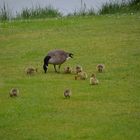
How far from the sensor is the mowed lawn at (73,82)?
30.7 ft

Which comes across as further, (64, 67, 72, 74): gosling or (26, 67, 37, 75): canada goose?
(64, 67, 72, 74): gosling

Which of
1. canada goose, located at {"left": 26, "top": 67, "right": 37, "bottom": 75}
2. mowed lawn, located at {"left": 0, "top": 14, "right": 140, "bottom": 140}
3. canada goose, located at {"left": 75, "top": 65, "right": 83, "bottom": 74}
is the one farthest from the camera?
canada goose, located at {"left": 26, "top": 67, "right": 37, "bottom": 75}

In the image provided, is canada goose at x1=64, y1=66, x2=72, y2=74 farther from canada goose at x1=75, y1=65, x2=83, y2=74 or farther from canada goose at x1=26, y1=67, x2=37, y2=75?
canada goose at x1=26, y1=67, x2=37, y2=75

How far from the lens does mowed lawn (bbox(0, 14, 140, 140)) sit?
935 cm

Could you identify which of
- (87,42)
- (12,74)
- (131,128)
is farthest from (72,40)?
(131,128)

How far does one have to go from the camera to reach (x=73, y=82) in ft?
41.3

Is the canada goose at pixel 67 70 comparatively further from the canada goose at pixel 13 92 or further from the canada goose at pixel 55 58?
the canada goose at pixel 13 92

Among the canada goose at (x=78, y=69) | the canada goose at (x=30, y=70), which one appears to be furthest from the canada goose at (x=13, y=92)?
the canada goose at (x=78, y=69)

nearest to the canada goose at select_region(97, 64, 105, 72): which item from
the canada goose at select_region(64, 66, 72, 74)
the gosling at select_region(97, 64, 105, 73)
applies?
the gosling at select_region(97, 64, 105, 73)

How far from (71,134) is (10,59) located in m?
6.50

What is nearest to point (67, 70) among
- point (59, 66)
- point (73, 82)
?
point (59, 66)

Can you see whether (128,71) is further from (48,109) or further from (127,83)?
(48,109)

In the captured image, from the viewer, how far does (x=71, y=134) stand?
9.05m

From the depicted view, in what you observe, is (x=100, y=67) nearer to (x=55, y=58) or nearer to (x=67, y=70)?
(x=67, y=70)
